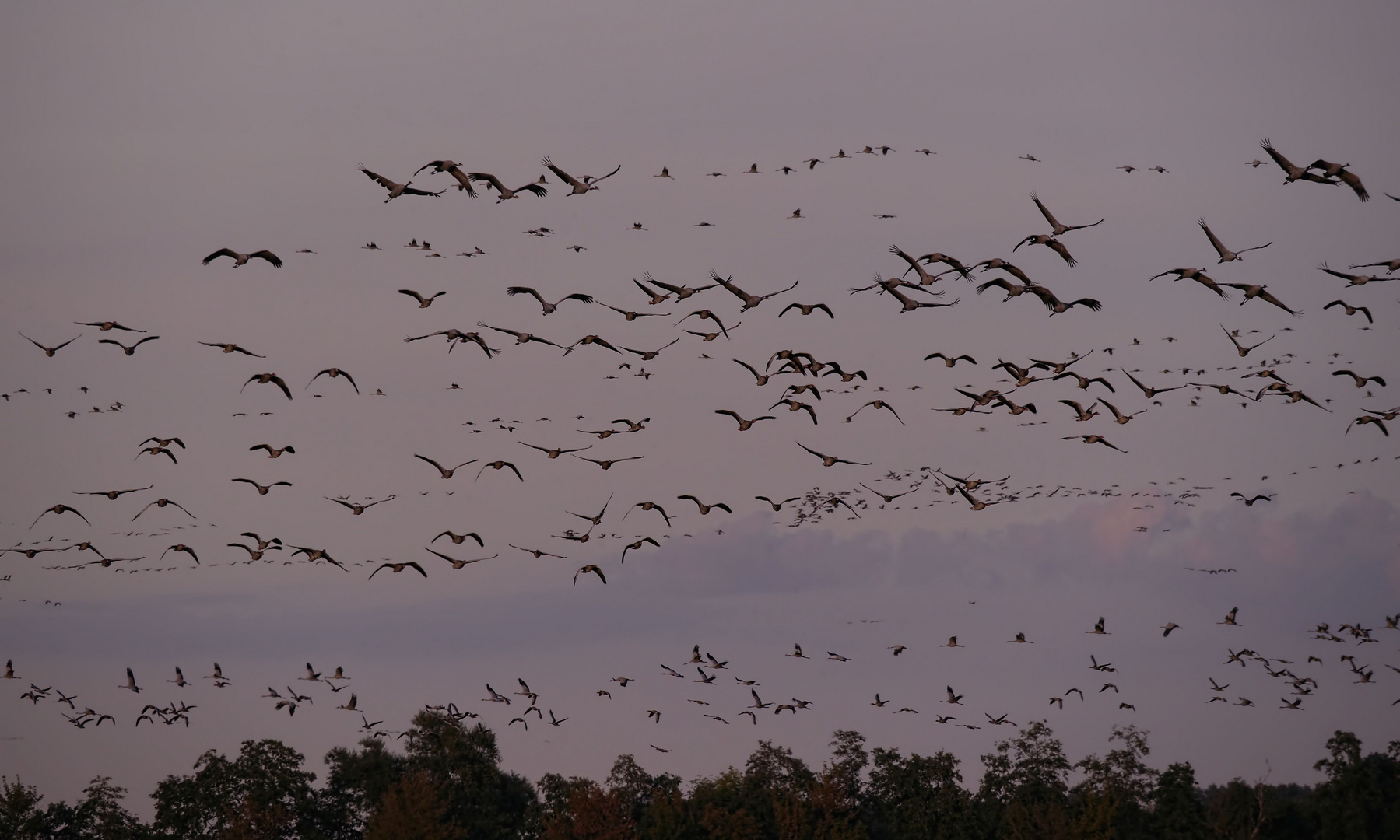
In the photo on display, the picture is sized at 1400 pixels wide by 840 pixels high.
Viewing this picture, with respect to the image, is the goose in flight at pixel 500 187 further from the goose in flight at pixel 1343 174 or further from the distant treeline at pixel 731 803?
the distant treeline at pixel 731 803

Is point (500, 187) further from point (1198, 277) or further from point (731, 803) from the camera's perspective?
point (731, 803)

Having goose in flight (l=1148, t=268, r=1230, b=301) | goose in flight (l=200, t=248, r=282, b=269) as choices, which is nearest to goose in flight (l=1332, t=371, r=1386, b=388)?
goose in flight (l=1148, t=268, r=1230, b=301)

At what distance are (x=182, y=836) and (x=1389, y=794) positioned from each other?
278 feet

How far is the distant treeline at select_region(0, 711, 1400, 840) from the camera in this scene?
11262 cm

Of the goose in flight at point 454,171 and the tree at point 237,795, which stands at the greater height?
the goose in flight at point 454,171

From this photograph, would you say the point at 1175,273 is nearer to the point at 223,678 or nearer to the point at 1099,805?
the point at 223,678

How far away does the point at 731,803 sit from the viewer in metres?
120

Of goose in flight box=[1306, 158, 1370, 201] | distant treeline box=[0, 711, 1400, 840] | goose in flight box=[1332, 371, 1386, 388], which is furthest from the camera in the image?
distant treeline box=[0, 711, 1400, 840]

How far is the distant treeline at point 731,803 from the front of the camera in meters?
113

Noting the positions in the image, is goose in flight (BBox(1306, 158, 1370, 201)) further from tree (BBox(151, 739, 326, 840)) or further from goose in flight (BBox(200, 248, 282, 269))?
tree (BBox(151, 739, 326, 840))

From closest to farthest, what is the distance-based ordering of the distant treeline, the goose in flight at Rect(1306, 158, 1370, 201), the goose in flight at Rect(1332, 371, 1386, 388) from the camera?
the goose in flight at Rect(1306, 158, 1370, 201), the goose in flight at Rect(1332, 371, 1386, 388), the distant treeline

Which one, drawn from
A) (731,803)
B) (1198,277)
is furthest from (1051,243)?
(731,803)

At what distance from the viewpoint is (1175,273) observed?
4919 cm

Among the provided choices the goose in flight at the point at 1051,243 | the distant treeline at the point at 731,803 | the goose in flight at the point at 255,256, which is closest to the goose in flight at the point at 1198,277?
the goose in flight at the point at 1051,243
